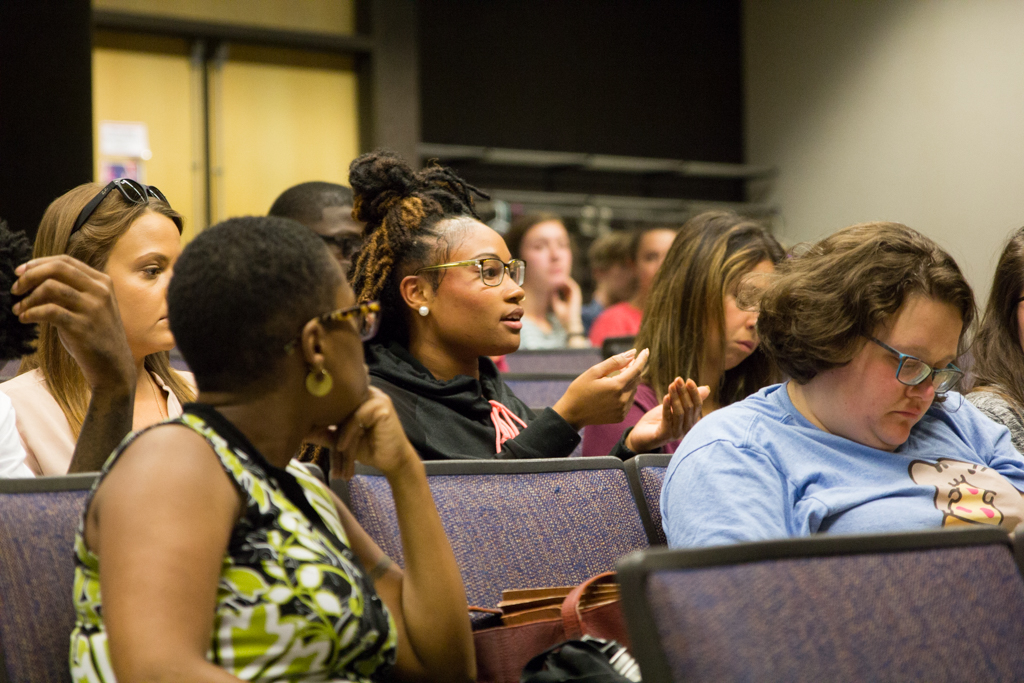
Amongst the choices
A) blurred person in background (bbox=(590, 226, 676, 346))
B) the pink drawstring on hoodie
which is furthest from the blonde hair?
blurred person in background (bbox=(590, 226, 676, 346))

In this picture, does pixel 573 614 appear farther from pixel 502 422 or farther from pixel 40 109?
pixel 40 109

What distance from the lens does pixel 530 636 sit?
5.02 ft

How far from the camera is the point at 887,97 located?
7.55 m

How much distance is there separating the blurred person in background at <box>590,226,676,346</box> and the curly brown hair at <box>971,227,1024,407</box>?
2342mm

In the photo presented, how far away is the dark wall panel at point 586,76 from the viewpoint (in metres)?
7.93

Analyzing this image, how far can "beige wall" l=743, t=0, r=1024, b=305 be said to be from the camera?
6484mm

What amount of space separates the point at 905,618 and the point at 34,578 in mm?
1044

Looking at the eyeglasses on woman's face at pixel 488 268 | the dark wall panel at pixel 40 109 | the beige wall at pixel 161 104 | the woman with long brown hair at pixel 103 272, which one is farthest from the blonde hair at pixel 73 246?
the beige wall at pixel 161 104

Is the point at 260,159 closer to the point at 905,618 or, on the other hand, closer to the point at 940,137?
the point at 940,137

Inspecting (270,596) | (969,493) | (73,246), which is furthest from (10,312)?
(969,493)

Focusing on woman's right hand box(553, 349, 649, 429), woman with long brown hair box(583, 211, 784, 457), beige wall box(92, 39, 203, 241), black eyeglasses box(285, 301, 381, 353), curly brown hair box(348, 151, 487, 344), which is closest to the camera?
black eyeglasses box(285, 301, 381, 353)

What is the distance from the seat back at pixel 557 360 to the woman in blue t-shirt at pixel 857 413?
2483 mm

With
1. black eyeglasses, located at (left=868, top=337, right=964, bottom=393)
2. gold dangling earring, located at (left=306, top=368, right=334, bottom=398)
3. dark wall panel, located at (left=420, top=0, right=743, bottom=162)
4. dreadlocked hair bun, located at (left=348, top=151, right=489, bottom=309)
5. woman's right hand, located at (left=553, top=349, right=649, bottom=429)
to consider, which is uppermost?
dark wall panel, located at (left=420, top=0, right=743, bottom=162)

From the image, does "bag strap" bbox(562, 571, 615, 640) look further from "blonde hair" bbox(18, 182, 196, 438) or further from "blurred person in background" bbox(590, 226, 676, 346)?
"blurred person in background" bbox(590, 226, 676, 346)
